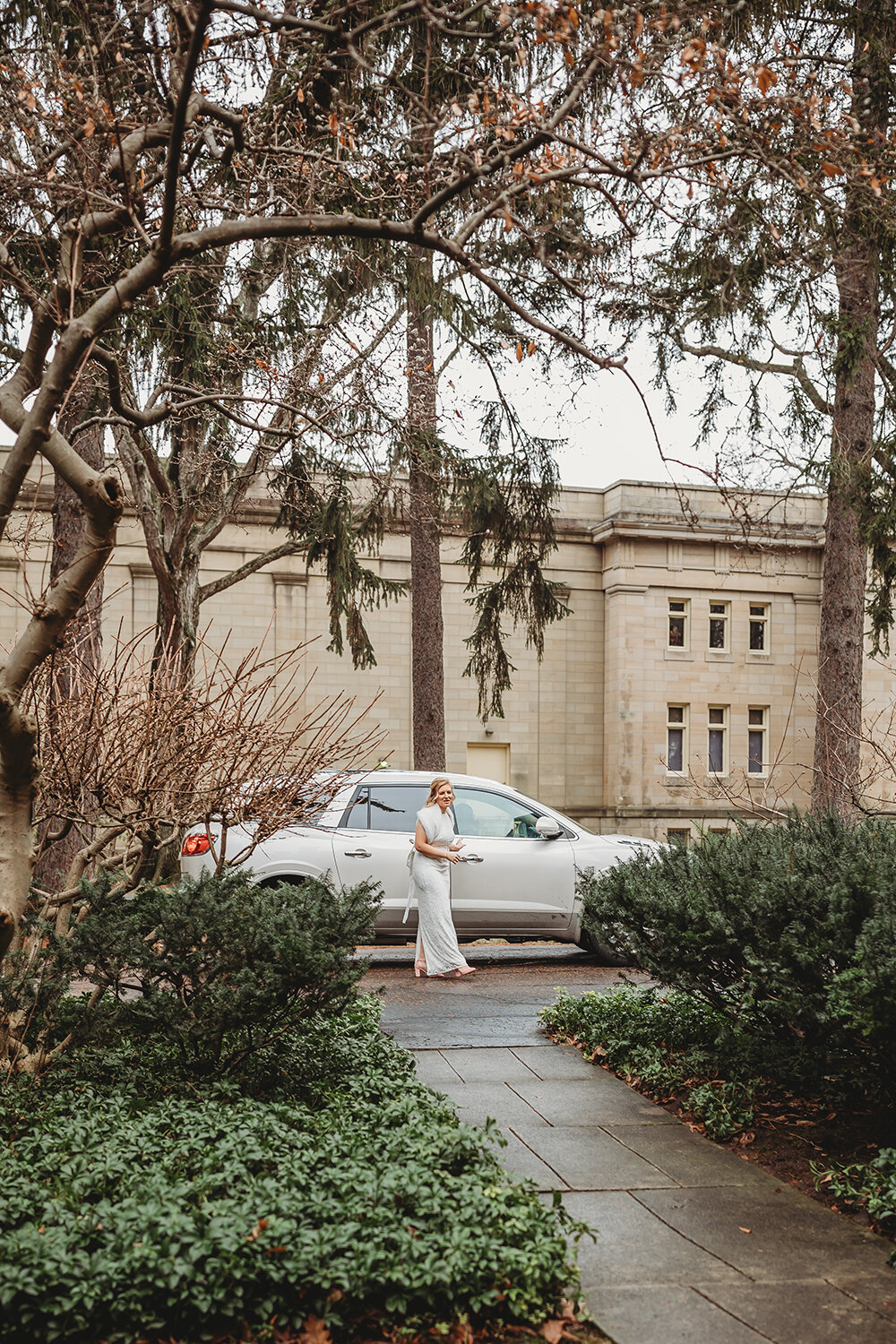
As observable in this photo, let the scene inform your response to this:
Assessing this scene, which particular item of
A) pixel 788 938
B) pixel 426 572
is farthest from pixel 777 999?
pixel 426 572

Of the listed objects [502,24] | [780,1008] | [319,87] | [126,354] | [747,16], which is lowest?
[780,1008]

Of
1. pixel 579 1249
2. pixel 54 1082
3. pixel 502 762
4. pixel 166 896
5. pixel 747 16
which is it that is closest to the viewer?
pixel 579 1249

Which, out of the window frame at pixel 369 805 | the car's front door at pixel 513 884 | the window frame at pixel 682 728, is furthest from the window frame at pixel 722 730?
the window frame at pixel 369 805

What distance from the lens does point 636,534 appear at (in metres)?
31.1

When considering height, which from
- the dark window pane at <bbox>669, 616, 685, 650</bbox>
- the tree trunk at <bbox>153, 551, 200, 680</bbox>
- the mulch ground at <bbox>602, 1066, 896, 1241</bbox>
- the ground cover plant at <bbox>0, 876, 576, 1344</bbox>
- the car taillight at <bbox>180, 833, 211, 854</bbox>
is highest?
the dark window pane at <bbox>669, 616, 685, 650</bbox>

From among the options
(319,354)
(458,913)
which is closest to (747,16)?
(319,354)

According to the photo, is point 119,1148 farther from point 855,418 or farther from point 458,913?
point 855,418

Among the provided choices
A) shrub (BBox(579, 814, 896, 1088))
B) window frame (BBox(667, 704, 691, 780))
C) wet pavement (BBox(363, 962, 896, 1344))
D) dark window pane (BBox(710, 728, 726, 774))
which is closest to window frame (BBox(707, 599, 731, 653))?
window frame (BBox(667, 704, 691, 780))

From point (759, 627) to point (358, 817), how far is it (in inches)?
950

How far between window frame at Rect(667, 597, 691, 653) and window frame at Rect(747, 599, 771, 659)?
6.58 feet

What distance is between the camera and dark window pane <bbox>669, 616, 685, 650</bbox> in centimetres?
3238

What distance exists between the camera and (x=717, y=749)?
107 feet

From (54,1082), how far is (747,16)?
10.6m

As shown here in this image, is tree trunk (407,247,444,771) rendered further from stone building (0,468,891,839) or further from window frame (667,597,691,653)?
window frame (667,597,691,653)
